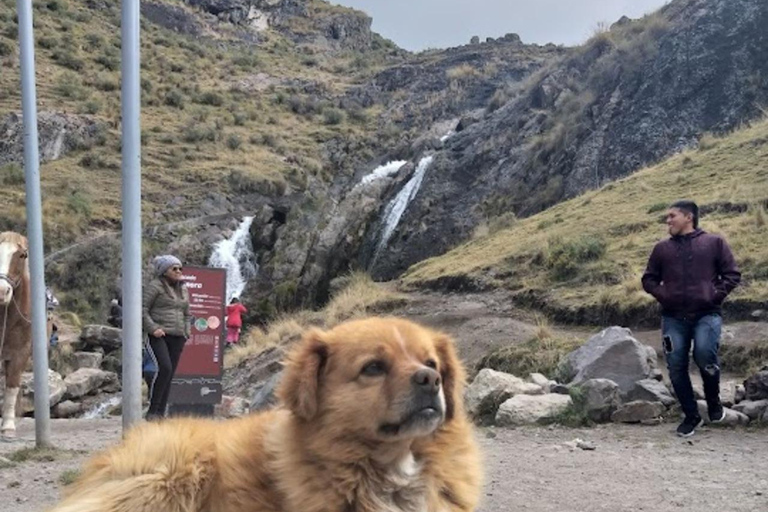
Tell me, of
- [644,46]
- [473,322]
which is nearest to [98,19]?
[644,46]

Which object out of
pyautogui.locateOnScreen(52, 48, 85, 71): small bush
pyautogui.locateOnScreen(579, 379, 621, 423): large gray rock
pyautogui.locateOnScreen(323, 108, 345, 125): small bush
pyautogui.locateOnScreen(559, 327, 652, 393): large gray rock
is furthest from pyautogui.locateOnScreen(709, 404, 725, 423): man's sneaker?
pyautogui.locateOnScreen(323, 108, 345, 125): small bush

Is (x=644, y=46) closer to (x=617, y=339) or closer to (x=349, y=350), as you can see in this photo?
(x=617, y=339)

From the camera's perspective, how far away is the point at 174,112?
5500 cm

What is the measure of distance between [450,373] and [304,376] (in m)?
0.70

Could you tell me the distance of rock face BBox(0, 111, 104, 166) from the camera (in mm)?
41750

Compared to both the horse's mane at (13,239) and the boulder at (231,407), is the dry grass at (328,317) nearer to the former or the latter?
the boulder at (231,407)

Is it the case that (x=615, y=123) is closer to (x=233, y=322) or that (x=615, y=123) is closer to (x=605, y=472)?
(x=233, y=322)

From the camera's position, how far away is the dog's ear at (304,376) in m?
3.28

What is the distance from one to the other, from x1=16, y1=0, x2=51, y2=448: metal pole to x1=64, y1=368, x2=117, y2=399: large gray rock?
32.0ft

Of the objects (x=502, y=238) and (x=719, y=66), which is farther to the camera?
(x=719, y=66)

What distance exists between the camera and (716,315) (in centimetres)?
790

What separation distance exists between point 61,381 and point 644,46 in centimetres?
2412

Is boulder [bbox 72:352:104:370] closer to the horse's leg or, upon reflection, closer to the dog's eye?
the horse's leg

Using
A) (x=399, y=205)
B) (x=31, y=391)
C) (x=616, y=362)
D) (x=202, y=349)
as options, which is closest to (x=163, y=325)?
(x=202, y=349)
